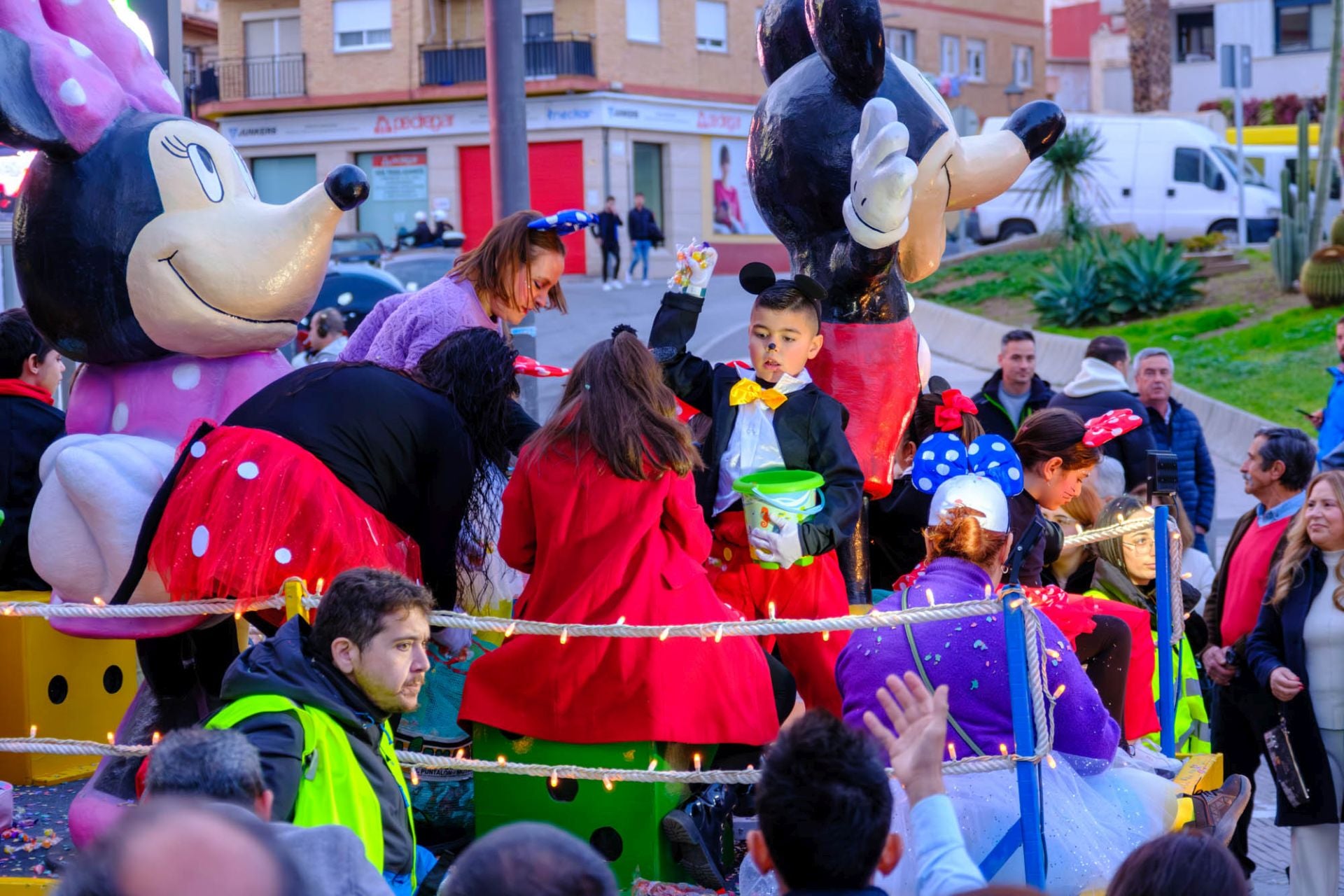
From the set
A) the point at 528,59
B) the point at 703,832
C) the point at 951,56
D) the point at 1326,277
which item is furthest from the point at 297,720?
the point at 951,56

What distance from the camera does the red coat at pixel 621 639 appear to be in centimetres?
415

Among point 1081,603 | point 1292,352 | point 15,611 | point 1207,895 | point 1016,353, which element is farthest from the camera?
point 1292,352

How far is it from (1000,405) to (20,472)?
4.71 meters

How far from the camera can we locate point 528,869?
83.9 inches

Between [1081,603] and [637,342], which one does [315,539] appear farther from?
[1081,603]

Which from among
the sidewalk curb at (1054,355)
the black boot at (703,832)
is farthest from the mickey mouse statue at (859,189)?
the sidewalk curb at (1054,355)

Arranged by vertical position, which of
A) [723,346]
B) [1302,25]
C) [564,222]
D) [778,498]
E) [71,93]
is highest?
[1302,25]

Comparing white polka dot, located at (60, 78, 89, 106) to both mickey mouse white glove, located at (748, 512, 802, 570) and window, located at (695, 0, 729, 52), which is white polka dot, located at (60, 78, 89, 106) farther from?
window, located at (695, 0, 729, 52)

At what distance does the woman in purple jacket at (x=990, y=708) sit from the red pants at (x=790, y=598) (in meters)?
0.57

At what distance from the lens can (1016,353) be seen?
8.33m

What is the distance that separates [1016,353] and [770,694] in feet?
14.6

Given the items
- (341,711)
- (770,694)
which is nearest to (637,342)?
(770,694)

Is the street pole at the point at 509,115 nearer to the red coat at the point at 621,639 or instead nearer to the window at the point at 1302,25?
the red coat at the point at 621,639

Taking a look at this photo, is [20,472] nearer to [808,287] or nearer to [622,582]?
[622,582]
